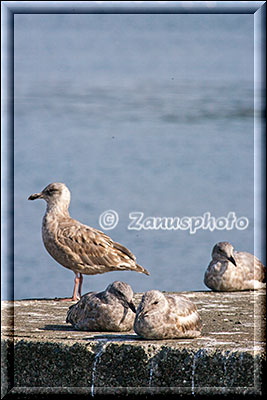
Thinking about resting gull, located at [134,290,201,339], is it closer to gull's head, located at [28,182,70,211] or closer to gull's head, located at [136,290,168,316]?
gull's head, located at [136,290,168,316]

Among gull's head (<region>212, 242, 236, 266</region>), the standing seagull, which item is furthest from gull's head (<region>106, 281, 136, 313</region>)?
gull's head (<region>212, 242, 236, 266</region>)

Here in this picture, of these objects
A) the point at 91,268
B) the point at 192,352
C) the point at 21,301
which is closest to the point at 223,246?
the point at 91,268

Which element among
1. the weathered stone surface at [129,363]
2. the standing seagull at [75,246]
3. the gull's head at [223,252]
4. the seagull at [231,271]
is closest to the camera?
the weathered stone surface at [129,363]

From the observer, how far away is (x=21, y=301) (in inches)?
336

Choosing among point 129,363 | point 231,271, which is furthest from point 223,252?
point 129,363

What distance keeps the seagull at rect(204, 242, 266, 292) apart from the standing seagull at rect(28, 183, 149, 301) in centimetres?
96

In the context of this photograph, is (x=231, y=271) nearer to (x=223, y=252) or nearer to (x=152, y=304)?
(x=223, y=252)

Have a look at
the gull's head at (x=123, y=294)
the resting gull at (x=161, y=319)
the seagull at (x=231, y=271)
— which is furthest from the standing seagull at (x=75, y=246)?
the resting gull at (x=161, y=319)

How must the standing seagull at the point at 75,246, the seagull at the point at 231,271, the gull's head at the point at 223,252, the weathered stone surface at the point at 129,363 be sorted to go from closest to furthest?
the weathered stone surface at the point at 129,363 < the standing seagull at the point at 75,246 < the seagull at the point at 231,271 < the gull's head at the point at 223,252

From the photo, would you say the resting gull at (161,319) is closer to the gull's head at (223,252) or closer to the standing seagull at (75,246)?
the standing seagull at (75,246)

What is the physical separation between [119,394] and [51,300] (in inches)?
77.1

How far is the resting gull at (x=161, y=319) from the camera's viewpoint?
270 inches

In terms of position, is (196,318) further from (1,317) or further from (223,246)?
(223,246)

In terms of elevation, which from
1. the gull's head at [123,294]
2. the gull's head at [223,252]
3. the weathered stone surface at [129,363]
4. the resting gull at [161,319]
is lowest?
the weathered stone surface at [129,363]
